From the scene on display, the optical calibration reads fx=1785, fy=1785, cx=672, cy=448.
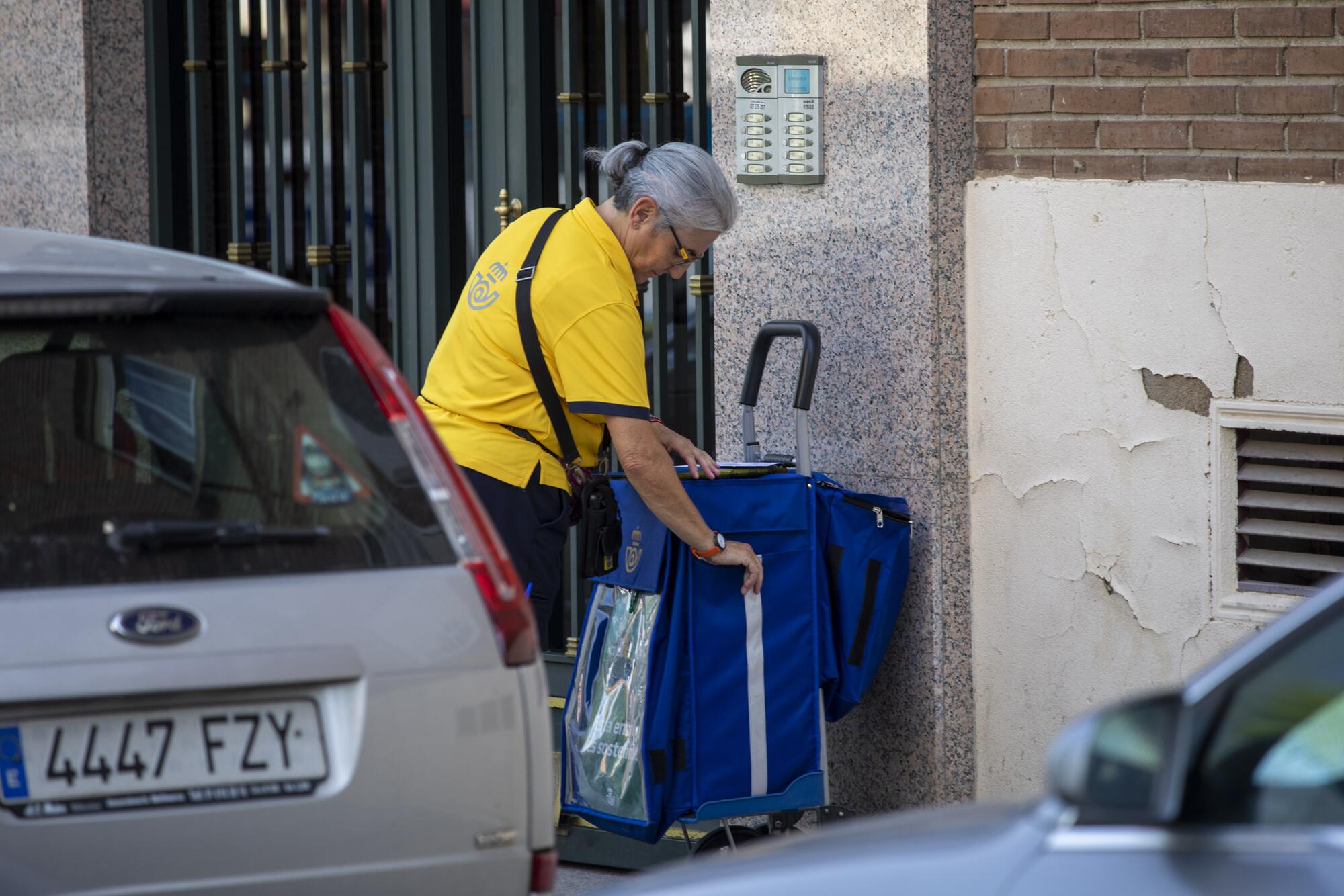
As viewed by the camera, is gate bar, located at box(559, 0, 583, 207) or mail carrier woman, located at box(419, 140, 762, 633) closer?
mail carrier woman, located at box(419, 140, 762, 633)

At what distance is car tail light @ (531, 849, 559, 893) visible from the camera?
9.23 feet

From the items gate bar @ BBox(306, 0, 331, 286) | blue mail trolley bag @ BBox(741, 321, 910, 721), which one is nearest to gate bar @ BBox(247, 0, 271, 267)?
gate bar @ BBox(306, 0, 331, 286)

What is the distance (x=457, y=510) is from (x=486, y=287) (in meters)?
1.51

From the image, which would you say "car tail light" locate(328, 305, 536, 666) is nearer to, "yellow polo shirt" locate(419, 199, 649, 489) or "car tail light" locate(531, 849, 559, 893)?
"car tail light" locate(531, 849, 559, 893)

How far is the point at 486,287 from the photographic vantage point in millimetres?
4234

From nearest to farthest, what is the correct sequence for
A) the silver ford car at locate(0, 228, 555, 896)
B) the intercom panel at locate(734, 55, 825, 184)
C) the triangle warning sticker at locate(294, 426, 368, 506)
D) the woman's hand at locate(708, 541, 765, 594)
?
the silver ford car at locate(0, 228, 555, 896) → the triangle warning sticker at locate(294, 426, 368, 506) → the woman's hand at locate(708, 541, 765, 594) → the intercom panel at locate(734, 55, 825, 184)

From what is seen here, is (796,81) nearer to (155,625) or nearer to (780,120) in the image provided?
(780,120)

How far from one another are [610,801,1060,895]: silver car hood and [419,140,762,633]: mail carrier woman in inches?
74.4

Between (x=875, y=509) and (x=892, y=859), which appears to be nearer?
(x=892, y=859)

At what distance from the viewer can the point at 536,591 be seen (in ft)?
14.3

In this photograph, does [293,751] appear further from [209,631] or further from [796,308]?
[796,308]

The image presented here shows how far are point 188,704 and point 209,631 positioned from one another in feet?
0.36

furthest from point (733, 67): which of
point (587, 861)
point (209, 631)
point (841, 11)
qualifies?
point (209, 631)

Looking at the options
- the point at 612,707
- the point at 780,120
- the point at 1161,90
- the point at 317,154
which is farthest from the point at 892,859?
the point at 317,154
